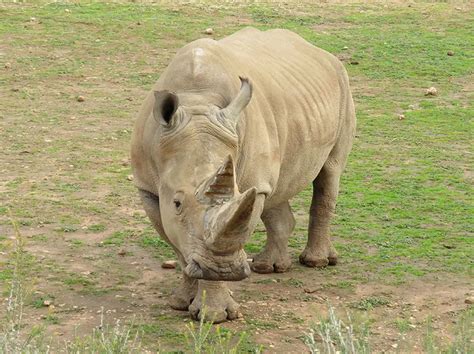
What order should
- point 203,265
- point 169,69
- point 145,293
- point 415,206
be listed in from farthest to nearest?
point 415,206
point 145,293
point 169,69
point 203,265

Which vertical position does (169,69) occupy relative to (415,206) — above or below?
above

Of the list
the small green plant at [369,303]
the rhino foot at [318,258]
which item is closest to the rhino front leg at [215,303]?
the small green plant at [369,303]

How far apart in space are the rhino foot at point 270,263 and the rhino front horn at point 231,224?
2.04 m

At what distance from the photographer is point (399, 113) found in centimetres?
1261

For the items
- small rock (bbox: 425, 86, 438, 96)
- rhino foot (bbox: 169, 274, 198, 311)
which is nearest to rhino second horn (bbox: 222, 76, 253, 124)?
rhino foot (bbox: 169, 274, 198, 311)

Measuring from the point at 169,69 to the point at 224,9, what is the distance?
10.3 meters

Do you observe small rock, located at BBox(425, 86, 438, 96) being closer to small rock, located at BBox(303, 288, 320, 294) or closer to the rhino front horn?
small rock, located at BBox(303, 288, 320, 294)

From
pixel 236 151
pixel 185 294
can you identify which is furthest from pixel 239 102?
pixel 185 294

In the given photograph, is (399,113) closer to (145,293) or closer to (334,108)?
(334,108)

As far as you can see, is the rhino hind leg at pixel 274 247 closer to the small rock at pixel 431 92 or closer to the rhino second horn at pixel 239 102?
the rhino second horn at pixel 239 102

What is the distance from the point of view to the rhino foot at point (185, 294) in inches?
270

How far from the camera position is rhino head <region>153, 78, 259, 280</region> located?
220 inches

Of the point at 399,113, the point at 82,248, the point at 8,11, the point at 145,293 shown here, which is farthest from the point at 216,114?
the point at 8,11

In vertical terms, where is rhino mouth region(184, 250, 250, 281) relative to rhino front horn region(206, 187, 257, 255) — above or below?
below
